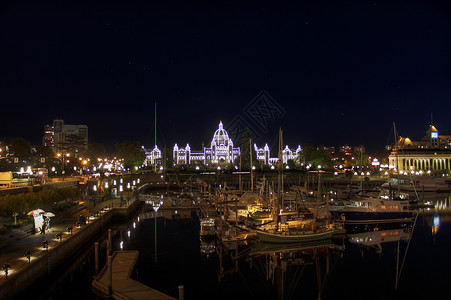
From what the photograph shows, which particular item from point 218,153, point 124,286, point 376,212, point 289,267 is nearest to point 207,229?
point 289,267

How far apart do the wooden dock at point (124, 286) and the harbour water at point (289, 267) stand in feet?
2.70

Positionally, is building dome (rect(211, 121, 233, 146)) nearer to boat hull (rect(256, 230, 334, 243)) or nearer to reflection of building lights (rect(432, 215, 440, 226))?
reflection of building lights (rect(432, 215, 440, 226))

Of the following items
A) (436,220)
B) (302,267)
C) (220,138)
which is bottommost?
(436,220)

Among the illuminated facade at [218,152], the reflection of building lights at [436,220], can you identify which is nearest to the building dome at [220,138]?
the illuminated facade at [218,152]

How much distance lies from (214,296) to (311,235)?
11.8 metres

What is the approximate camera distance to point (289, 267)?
21.0 meters

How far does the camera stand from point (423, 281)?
19.5 meters

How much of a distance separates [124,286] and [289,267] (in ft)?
36.6

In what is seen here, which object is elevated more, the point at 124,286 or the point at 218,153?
the point at 218,153

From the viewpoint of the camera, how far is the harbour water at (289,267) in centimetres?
1742

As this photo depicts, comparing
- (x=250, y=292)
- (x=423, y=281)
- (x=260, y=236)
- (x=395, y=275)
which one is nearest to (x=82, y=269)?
(x=250, y=292)

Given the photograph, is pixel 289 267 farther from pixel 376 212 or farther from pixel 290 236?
pixel 376 212

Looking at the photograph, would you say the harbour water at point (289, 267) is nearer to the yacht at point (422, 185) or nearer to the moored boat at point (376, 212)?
the moored boat at point (376, 212)

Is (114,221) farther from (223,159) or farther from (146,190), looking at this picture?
(223,159)
